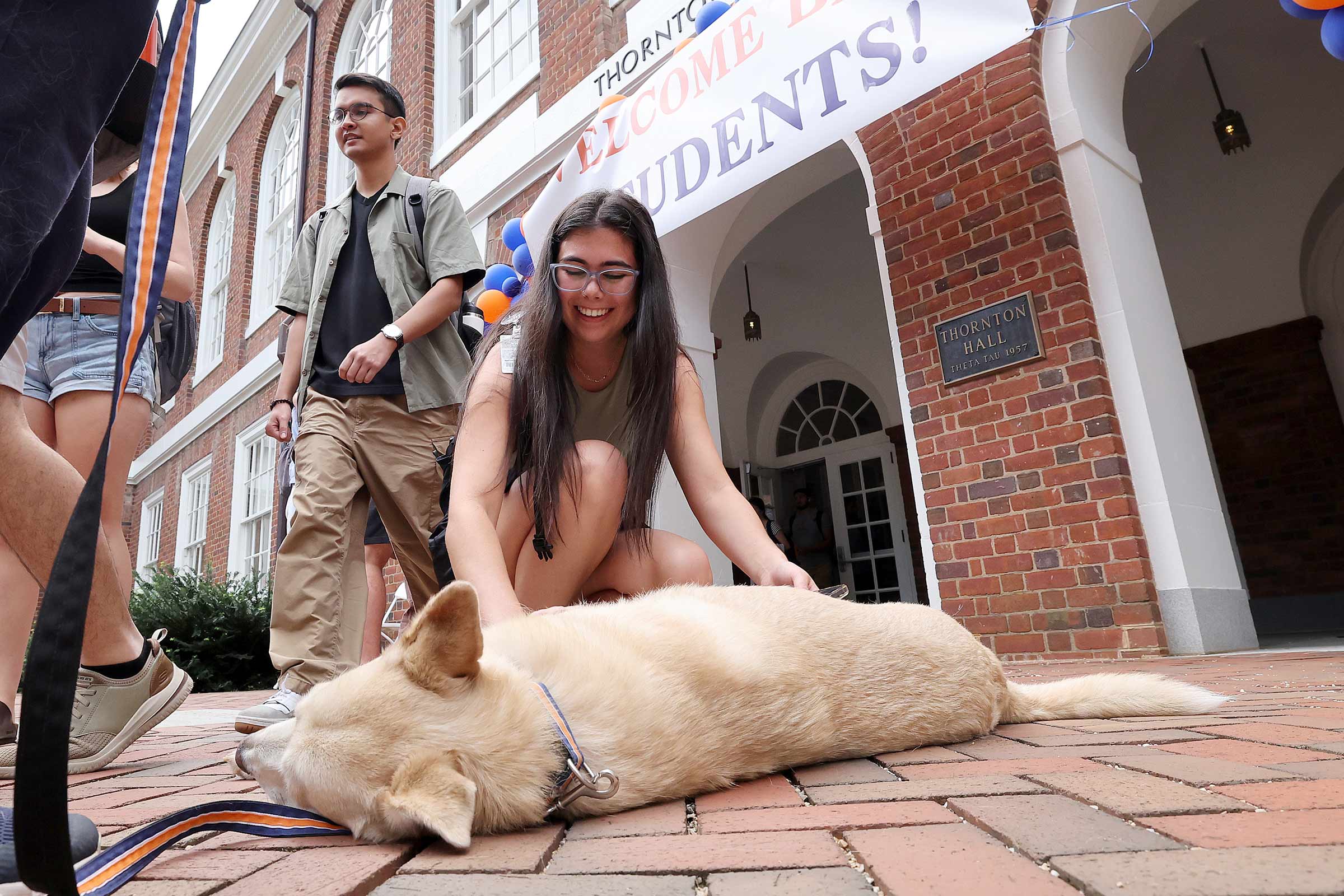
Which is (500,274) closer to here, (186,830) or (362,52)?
(186,830)

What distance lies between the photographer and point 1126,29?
161 inches

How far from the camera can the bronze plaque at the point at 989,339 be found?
383 cm

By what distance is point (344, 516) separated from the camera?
2717mm

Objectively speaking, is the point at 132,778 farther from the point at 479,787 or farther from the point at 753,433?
the point at 753,433

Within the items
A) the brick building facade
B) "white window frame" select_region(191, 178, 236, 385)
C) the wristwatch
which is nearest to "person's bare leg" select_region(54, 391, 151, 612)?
the wristwatch

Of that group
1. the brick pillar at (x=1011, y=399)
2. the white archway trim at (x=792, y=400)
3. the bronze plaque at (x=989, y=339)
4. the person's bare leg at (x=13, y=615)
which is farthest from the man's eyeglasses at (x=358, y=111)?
the white archway trim at (x=792, y=400)

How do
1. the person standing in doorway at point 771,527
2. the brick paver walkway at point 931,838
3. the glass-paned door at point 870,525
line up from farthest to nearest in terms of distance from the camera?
1. the glass-paned door at point 870,525
2. the person standing in doorway at point 771,527
3. the brick paver walkway at point 931,838

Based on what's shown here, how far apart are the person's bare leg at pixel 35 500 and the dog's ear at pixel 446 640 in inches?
44.2

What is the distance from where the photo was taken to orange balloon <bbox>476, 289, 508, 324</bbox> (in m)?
5.49

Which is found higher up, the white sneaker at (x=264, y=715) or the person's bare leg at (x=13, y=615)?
the person's bare leg at (x=13, y=615)

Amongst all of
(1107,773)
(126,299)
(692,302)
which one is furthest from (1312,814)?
(692,302)

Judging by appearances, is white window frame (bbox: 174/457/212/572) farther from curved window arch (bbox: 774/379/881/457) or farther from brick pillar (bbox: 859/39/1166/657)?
brick pillar (bbox: 859/39/1166/657)

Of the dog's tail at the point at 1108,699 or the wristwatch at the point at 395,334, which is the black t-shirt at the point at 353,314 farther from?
the dog's tail at the point at 1108,699

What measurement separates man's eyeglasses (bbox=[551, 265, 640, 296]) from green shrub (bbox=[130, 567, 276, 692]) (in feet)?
20.0
